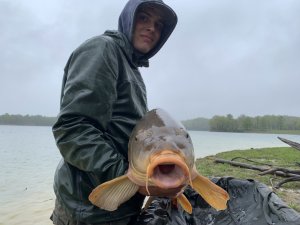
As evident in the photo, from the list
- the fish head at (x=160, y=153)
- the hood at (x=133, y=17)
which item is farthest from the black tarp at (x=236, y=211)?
the hood at (x=133, y=17)

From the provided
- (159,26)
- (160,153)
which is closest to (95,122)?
(160,153)

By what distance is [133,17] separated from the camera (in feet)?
8.94

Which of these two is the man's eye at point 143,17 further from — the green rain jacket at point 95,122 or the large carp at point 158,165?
the large carp at point 158,165

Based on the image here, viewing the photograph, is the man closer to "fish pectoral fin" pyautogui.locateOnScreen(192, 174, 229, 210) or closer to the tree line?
"fish pectoral fin" pyautogui.locateOnScreen(192, 174, 229, 210)

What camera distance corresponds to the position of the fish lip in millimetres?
1653

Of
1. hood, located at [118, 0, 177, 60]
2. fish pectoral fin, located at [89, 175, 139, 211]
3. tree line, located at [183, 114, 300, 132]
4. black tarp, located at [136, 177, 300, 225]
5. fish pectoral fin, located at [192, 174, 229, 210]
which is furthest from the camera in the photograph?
tree line, located at [183, 114, 300, 132]

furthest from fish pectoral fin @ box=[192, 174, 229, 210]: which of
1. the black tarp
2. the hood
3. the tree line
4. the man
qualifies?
the tree line

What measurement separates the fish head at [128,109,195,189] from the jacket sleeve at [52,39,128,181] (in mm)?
189

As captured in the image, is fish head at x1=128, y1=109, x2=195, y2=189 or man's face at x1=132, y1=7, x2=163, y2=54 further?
man's face at x1=132, y1=7, x2=163, y2=54

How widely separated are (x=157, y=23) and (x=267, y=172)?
594 cm

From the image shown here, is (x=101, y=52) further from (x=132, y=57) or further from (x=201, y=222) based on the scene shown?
(x=201, y=222)

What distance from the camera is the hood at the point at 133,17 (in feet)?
8.98

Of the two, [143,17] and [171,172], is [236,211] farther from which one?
[171,172]

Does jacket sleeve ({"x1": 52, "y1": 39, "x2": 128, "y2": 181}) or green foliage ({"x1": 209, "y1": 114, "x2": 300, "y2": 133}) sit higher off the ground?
jacket sleeve ({"x1": 52, "y1": 39, "x2": 128, "y2": 181})
